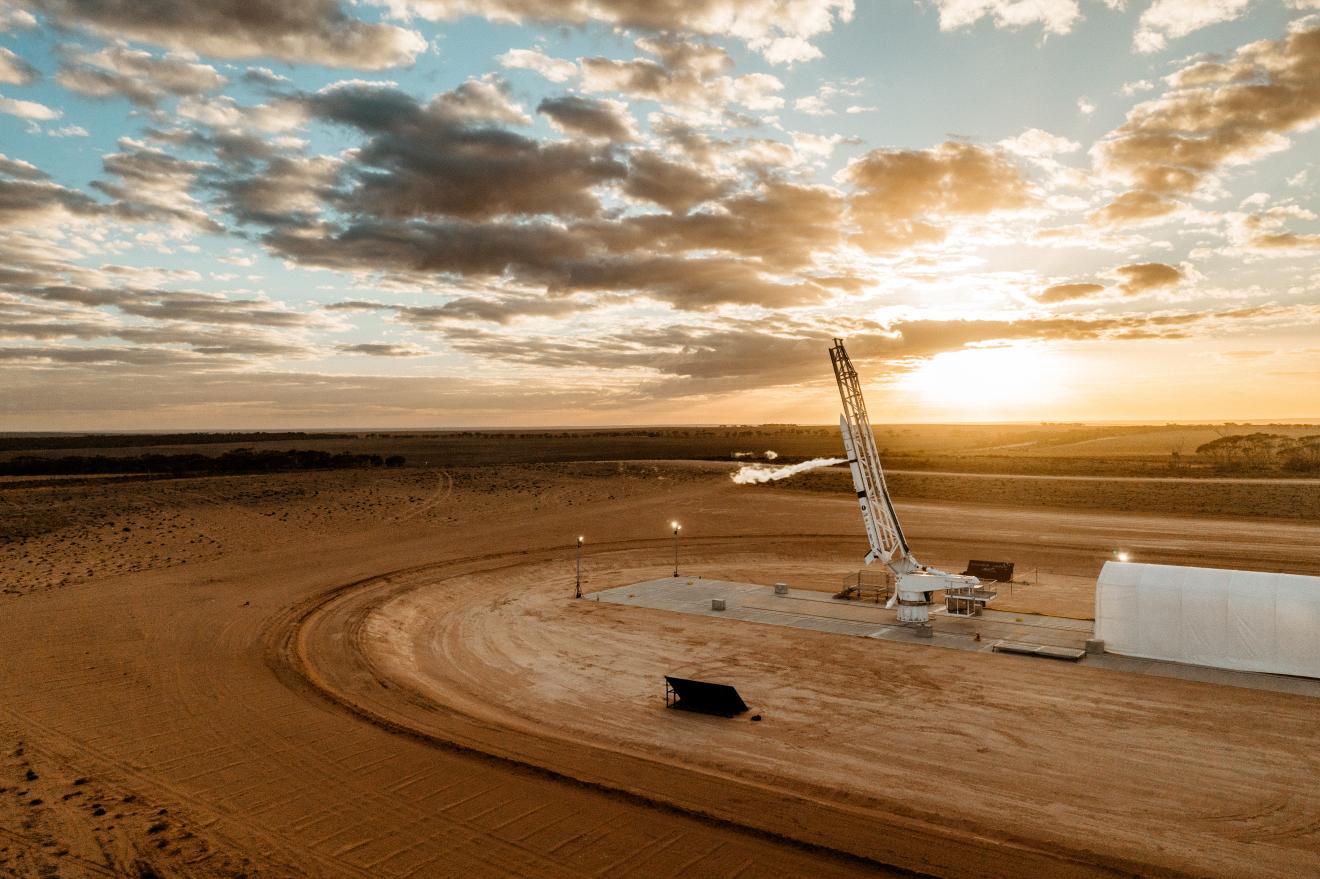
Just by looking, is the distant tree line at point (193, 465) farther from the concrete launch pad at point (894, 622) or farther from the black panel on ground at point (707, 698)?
the black panel on ground at point (707, 698)

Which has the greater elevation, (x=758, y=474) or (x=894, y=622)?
(x=758, y=474)

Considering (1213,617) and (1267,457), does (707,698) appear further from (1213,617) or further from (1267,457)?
(1267,457)

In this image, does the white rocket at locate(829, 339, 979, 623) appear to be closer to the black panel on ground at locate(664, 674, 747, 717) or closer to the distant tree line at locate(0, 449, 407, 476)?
the black panel on ground at locate(664, 674, 747, 717)

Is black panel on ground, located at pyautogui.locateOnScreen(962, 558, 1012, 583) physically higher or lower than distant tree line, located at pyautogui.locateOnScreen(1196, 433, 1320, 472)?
lower


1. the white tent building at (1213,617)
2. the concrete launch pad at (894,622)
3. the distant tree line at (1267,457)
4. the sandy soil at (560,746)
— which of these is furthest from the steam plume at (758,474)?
the white tent building at (1213,617)

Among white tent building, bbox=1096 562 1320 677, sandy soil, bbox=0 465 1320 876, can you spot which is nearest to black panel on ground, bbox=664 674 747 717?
sandy soil, bbox=0 465 1320 876

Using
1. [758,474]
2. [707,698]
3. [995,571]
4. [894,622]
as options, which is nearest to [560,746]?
[707,698]
